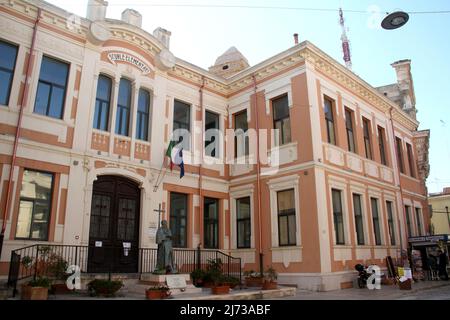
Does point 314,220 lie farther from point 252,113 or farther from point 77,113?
point 77,113

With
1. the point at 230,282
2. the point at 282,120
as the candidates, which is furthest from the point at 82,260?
the point at 282,120

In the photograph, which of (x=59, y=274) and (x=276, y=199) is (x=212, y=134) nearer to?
(x=276, y=199)

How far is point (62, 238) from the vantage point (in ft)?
37.4

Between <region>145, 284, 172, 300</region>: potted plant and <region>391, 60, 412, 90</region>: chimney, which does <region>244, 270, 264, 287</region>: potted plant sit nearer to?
<region>145, 284, 172, 300</region>: potted plant

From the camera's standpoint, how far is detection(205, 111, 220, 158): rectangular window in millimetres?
16875

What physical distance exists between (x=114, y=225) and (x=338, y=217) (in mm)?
8300

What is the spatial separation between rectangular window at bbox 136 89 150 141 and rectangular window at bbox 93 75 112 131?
131 centimetres

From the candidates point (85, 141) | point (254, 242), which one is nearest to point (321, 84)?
point (254, 242)

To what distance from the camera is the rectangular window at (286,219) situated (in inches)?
549

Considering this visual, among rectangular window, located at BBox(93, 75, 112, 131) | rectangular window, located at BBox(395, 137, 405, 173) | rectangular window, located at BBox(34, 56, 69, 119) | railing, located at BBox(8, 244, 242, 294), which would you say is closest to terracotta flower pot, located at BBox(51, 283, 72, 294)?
railing, located at BBox(8, 244, 242, 294)

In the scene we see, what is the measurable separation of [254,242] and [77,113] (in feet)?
26.8

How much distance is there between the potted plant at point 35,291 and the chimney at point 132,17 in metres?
10.2

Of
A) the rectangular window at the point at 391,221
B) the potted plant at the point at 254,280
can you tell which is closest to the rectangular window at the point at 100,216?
the potted plant at the point at 254,280

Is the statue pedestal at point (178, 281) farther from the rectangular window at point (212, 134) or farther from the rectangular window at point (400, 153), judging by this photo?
the rectangular window at point (400, 153)
